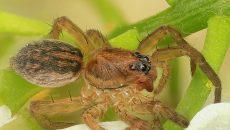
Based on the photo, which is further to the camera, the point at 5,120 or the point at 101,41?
the point at 101,41

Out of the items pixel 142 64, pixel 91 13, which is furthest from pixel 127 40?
pixel 91 13

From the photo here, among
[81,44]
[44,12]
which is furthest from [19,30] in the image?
[44,12]

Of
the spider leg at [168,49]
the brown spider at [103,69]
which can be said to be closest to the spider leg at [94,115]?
the brown spider at [103,69]

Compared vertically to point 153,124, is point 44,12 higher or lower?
higher

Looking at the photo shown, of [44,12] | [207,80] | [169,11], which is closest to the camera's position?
[207,80]

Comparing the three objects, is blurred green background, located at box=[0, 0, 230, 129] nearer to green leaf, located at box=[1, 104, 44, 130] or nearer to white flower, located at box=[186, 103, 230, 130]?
green leaf, located at box=[1, 104, 44, 130]

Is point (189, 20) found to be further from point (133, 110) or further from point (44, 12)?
point (44, 12)

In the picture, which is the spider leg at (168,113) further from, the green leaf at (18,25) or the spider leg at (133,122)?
the green leaf at (18,25)

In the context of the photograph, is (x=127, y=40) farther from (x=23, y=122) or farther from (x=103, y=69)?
(x=23, y=122)
